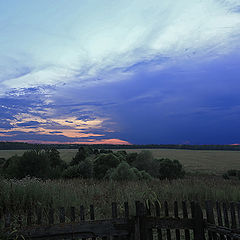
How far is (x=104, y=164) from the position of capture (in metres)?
24.3

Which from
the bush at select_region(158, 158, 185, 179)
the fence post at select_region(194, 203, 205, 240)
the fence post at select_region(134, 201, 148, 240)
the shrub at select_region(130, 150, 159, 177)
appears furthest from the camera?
the bush at select_region(158, 158, 185, 179)

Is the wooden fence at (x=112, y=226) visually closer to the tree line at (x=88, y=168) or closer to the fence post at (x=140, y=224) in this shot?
the fence post at (x=140, y=224)

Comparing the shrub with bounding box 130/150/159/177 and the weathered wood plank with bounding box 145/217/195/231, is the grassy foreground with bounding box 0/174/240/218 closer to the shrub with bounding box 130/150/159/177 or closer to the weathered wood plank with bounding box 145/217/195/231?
the weathered wood plank with bounding box 145/217/195/231

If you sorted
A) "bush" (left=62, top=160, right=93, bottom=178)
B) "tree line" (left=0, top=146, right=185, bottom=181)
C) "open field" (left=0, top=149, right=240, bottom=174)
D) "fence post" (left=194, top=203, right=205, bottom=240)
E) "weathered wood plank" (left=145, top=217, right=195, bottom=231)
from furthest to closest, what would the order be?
"open field" (left=0, top=149, right=240, bottom=174) → "bush" (left=62, top=160, right=93, bottom=178) → "tree line" (left=0, top=146, right=185, bottom=181) → "fence post" (left=194, top=203, right=205, bottom=240) → "weathered wood plank" (left=145, top=217, right=195, bottom=231)

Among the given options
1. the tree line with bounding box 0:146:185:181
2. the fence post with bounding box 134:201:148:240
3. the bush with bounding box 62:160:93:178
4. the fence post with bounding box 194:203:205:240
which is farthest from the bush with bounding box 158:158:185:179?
the fence post with bounding box 134:201:148:240

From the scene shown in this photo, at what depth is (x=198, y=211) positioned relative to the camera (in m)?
4.65

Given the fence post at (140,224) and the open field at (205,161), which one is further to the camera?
the open field at (205,161)

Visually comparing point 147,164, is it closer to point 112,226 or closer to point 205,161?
point 112,226

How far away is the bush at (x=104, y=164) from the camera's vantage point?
2365cm

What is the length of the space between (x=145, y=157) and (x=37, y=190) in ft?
70.0

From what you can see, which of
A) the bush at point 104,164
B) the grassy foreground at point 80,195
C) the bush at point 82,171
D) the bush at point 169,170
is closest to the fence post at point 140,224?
the grassy foreground at point 80,195

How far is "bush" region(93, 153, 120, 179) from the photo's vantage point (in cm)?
2365

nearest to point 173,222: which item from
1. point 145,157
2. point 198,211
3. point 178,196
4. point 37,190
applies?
point 198,211

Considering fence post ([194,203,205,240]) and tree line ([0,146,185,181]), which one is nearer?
fence post ([194,203,205,240])
